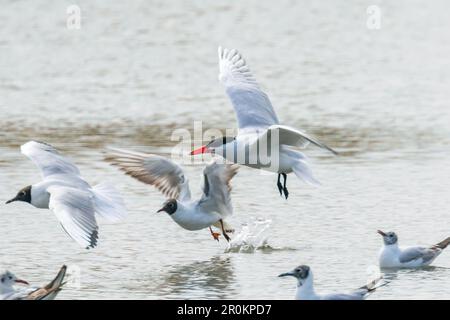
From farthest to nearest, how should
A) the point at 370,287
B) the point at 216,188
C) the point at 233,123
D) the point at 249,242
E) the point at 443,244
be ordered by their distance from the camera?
the point at 233,123, the point at 249,242, the point at 216,188, the point at 443,244, the point at 370,287

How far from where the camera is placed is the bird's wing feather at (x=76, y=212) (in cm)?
917

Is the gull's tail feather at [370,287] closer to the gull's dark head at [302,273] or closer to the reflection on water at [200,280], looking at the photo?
the gull's dark head at [302,273]

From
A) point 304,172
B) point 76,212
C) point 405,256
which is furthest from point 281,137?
Result: point 76,212

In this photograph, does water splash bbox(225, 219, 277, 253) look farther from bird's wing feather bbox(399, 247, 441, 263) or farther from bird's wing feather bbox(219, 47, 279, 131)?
bird's wing feather bbox(399, 247, 441, 263)

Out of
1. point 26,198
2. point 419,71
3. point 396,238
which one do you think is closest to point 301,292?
point 396,238

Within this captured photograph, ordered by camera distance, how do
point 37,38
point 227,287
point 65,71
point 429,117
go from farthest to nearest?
1. point 37,38
2. point 65,71
3. point 429,117
4. point 227,287

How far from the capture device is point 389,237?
1047 centimetres

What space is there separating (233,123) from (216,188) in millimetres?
5748

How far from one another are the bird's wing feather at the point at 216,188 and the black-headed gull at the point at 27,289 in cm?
196

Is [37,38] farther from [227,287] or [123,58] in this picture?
[227,287]

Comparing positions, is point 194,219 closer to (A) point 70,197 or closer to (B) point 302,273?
(A) point 70,197

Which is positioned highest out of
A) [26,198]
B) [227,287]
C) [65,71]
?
[65,71]

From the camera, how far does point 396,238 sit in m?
10.5

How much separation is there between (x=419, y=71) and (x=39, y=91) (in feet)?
18.8
